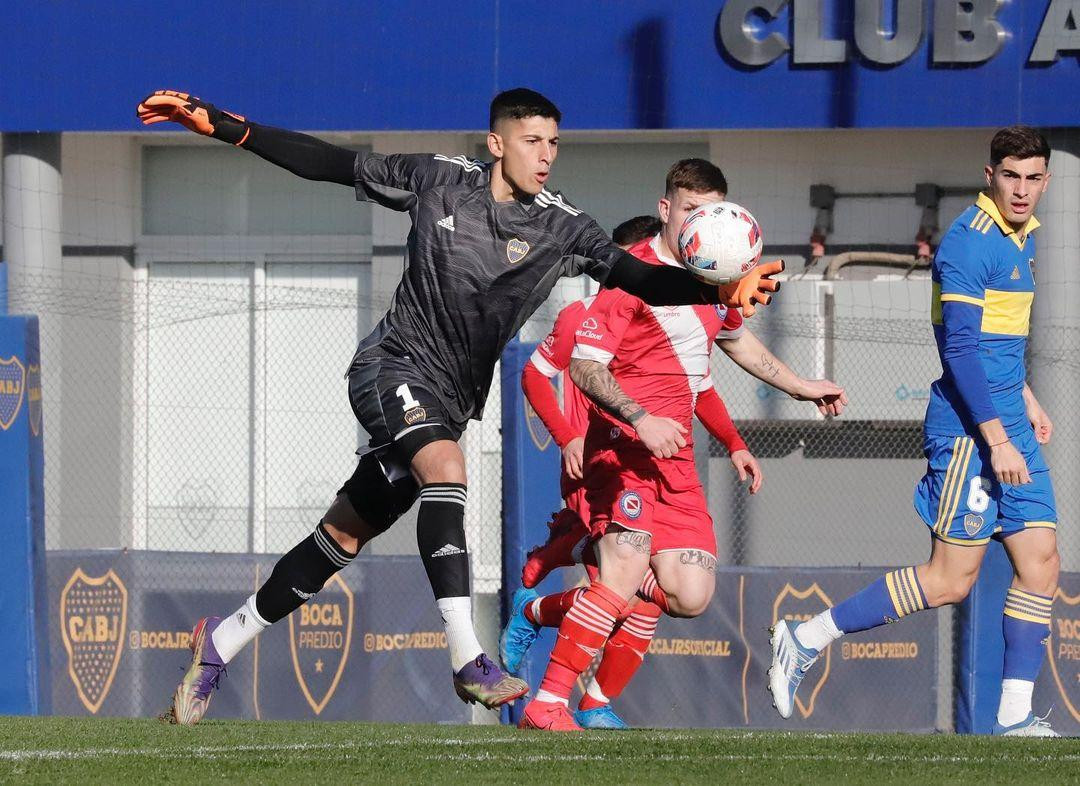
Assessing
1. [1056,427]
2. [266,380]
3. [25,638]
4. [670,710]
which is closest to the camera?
[25,638]

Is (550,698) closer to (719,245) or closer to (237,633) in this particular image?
(237,633)

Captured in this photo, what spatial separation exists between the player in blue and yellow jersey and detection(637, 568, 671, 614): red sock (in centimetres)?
62

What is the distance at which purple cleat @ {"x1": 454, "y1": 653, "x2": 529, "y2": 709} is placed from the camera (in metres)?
5.24

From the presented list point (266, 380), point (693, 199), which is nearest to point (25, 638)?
point (693, 199)

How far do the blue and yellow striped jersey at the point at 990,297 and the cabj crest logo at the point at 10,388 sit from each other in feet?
15.3

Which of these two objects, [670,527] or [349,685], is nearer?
[670,527]

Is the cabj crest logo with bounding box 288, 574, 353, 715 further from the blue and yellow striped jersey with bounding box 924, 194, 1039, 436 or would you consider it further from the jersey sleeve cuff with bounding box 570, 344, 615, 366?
the blue and yellow striped jersey with bounding box 924, 194, 1039, 436

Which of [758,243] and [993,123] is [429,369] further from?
[993,123]

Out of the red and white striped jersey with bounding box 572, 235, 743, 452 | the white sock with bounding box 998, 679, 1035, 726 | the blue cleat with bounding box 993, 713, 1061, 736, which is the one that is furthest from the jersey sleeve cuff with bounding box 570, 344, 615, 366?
the blue cleat with bounding box 993, 713, 1061, 736

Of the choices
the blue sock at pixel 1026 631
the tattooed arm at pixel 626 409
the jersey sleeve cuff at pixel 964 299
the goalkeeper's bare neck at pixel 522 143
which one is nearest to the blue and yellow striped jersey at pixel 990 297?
the jersey sleeve cuff at pixel 964 299

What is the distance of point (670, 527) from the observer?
6.97 meters

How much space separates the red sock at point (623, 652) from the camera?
7309 mm

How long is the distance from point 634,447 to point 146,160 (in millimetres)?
8832

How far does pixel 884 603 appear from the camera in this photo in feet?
21.9
